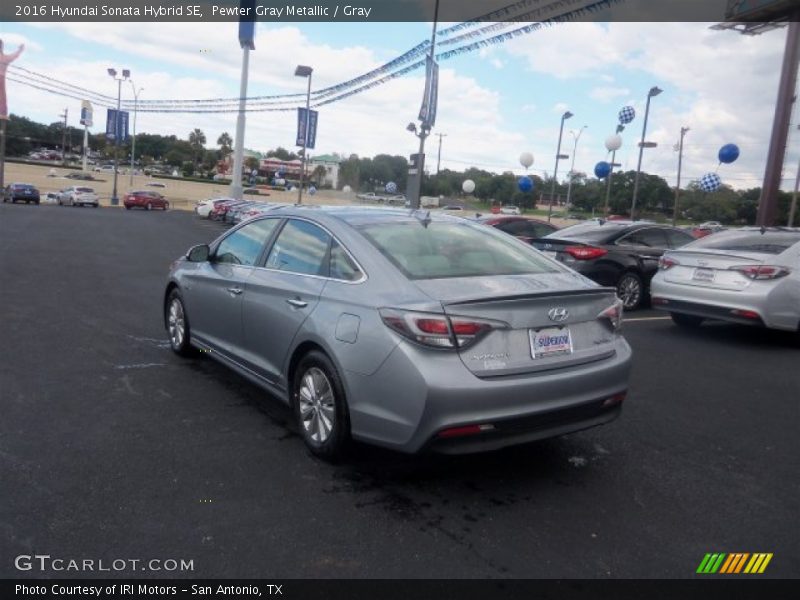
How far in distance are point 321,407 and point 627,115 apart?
37.6 metres

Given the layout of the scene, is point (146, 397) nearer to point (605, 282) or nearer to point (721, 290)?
point (721, 290)

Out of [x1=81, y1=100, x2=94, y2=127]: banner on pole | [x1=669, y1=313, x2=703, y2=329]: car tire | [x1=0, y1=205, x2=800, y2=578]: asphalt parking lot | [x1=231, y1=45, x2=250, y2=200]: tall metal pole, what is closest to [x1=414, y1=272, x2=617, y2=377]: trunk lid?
[x1=0, y1=205, x2=800, y2=578]: asphalt parking lot

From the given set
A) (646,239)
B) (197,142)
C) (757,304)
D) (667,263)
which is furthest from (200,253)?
(197,142)

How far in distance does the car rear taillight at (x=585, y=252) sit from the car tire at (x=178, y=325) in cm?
636

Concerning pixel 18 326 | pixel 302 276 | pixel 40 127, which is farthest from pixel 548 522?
pixel 40 127

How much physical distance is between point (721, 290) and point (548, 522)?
562 centimetres

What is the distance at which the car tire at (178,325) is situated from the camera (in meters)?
6.12

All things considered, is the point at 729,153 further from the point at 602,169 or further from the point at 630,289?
the point at 630,289

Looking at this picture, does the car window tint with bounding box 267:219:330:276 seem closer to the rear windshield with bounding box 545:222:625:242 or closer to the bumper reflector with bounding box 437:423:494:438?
the bumper reflector with bounding box 437:423:494:438

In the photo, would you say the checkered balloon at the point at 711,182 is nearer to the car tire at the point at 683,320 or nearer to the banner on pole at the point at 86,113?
the car tire at the point at 683,320

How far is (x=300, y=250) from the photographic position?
15.2 feet

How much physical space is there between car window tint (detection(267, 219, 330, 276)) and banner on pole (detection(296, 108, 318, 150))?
3972cm

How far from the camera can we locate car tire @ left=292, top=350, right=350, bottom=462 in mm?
3812
